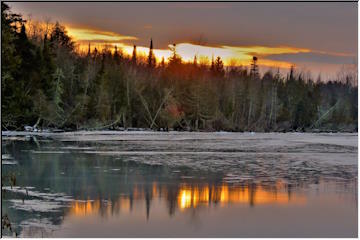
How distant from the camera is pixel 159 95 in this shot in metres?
66.2

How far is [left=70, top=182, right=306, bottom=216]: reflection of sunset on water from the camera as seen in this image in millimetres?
12523

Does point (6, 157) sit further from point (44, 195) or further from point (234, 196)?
point (234, 196)

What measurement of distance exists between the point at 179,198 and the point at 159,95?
52.7 meters

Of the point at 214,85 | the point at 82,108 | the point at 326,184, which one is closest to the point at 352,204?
the point at 326,184

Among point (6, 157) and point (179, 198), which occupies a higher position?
point (6, 157)

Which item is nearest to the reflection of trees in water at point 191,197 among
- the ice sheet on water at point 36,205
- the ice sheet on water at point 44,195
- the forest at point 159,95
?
the ice sheet on water at point 36,205

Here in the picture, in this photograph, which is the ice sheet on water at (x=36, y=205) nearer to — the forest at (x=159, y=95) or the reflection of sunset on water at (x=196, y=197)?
the reflection of sunset on water at (x=196, y=197)

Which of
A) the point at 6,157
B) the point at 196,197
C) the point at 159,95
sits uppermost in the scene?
the point at 159,95

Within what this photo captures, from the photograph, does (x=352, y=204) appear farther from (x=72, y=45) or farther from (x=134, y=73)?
(x=72, y=45)

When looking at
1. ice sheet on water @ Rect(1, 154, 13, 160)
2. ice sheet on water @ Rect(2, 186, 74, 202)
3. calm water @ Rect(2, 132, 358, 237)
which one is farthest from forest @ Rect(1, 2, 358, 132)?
ice sheet on water @ Rect(2, 186, 74, 202)

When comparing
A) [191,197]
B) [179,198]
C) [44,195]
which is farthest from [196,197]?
[44,195]

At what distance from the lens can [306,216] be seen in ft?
39.5

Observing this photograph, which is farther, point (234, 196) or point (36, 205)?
point (234, 196)

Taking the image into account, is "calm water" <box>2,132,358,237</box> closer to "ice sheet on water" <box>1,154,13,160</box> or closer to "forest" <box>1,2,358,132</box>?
"ice sheet on water" <box>1,154,13,160</box>
